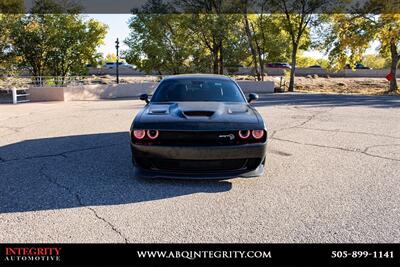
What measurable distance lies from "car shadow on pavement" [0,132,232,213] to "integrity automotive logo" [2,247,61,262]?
82 centimetres

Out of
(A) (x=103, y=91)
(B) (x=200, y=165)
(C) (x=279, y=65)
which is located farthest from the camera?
(C) (x=279, y=65)

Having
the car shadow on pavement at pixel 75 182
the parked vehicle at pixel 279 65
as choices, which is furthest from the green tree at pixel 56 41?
the parked vehicle at pixel 279 65

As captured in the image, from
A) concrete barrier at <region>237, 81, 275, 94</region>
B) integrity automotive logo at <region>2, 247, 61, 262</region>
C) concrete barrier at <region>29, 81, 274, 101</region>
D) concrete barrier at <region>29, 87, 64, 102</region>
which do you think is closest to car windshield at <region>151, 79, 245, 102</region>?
integrity automotive logo at <region>2, 247, 61, 262</region>

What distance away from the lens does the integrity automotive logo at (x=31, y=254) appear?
2.62 m

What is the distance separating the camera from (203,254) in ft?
8.88

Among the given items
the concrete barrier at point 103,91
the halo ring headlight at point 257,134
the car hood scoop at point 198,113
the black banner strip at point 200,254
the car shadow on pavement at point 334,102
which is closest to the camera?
the black banner strip at point 200,254

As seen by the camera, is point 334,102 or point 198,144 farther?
point 334,102

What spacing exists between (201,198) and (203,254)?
112cm

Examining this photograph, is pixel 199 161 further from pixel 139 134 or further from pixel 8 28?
pixel 8 28

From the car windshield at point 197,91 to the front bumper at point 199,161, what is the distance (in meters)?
1.38

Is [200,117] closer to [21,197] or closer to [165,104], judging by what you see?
[165,104]

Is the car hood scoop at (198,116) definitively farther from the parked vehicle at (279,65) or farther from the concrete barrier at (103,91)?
the parked vehicle at (279,65)

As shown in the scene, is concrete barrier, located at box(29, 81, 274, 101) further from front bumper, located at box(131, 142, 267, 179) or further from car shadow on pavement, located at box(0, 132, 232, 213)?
front bumper, located at box(131, 142, 267, 179)

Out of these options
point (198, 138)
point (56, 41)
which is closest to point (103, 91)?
point (56, 41)
